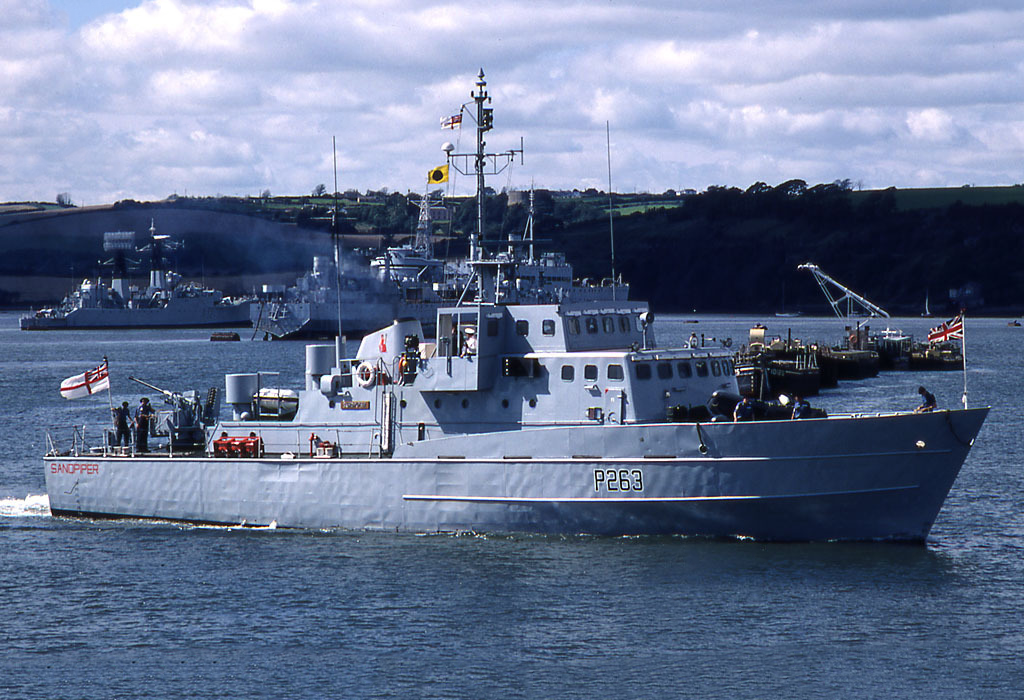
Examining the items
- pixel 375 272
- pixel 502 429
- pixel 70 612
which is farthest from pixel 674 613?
pixel 375 272

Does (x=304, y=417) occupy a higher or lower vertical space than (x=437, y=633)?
higher

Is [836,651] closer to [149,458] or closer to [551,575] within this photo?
[551,575]

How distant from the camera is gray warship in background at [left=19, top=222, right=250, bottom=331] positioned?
513 feet

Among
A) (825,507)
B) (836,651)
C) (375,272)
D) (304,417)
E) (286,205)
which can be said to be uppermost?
(286,205)

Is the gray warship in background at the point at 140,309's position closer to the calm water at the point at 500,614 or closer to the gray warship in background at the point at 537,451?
the calm water at the point at 500,614

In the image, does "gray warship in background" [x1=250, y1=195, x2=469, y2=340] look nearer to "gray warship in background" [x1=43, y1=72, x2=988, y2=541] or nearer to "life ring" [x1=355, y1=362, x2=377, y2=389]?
"gray warship in background" [x1=43, y1=72, x2=988, y2=541]

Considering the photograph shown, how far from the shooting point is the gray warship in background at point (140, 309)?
513 ft

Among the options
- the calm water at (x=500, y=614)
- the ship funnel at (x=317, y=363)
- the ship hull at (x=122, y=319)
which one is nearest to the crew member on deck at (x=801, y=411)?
the calm water at (x=500, y=614)

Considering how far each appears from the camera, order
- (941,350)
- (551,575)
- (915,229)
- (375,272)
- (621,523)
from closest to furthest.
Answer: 1. (551,575)
2. (621,523)
3. (941,350)
4. (375,272)
5. (915,229)

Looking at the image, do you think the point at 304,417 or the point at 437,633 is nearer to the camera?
the point at 437,633

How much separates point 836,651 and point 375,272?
122173 millimetres

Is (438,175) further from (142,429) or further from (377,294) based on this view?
(377,294)

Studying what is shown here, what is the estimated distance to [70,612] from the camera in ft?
72.1

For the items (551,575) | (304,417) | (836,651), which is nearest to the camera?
(836,651)
